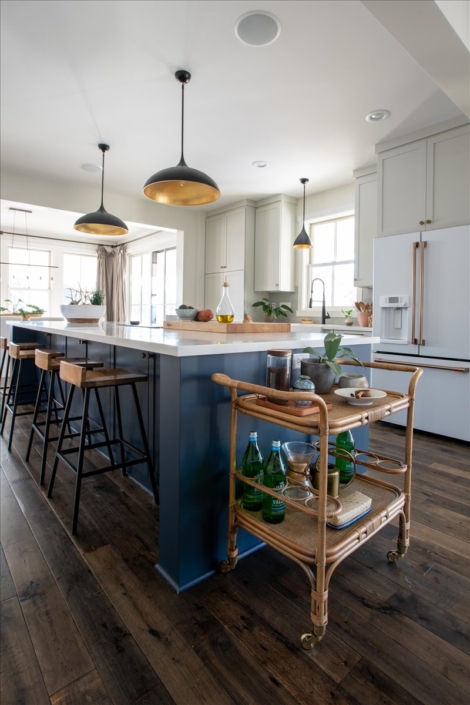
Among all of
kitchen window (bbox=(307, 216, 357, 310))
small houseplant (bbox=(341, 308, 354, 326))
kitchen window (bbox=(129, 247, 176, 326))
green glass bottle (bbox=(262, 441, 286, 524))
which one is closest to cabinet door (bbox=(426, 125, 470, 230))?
small houseplant (bbox=(341, 308, 354, 326))

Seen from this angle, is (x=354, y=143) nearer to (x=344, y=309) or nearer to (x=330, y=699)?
(x=344, y=309)

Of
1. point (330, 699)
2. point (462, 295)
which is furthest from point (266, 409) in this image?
point (462, 295)

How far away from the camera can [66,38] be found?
2.45 meters

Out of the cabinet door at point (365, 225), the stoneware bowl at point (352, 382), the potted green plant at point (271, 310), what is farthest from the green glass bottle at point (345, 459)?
the potted green plant at point (271, 310)

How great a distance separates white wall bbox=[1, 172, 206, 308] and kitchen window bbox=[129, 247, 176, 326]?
3.12 ft

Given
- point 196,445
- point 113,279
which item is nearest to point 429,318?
point 196,445

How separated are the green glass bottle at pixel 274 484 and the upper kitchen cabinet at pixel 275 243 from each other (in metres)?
4.25

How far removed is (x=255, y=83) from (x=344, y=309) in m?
2.88

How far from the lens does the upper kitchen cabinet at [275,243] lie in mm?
5359

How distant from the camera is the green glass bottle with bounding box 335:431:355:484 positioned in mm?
1603

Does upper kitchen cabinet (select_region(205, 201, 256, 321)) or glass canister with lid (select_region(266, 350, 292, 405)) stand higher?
upper kitchen cabinet (select_region(205, 201, 256, 321))

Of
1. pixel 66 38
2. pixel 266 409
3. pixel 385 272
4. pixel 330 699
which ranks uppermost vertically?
pixel 66 38

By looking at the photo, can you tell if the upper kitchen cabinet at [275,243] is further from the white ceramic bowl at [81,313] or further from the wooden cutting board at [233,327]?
the wooden cutting board at [233,327]

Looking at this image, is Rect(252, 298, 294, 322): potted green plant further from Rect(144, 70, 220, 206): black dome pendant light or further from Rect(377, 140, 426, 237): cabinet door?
Rect(144, 70, 220, 206): black dome pendant light
